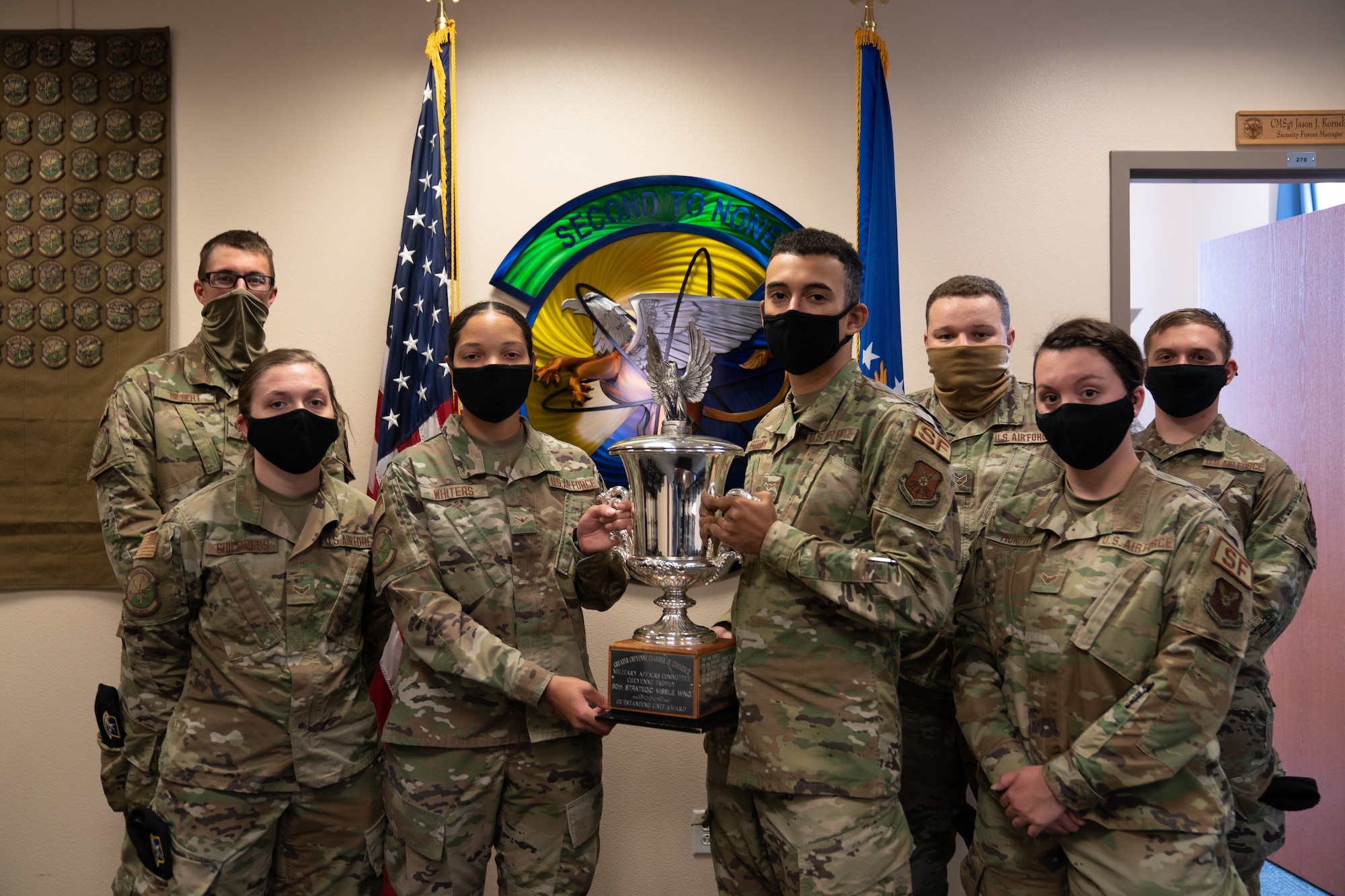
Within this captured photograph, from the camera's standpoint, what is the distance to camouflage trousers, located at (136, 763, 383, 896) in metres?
2.10

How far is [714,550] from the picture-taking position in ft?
6.73

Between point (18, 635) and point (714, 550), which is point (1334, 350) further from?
point (18, 635)

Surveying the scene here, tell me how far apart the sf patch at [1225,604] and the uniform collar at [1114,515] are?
17 cm

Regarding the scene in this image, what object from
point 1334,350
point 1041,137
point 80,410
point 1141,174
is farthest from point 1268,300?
point 80,410

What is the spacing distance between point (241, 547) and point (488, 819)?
2.87ft

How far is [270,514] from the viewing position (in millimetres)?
2230

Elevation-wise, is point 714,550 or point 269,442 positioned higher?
point 269,442

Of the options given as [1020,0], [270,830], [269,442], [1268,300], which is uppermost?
[1020,0]

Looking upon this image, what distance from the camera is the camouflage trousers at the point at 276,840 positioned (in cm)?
210

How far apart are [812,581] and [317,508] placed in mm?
1243

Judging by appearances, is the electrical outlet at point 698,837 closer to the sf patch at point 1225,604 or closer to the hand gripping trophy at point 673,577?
the hand gripping trophy at point 673,577

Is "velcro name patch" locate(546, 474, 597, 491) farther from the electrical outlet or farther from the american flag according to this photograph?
the electrical outlet

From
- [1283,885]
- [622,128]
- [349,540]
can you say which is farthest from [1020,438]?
[1283,885]

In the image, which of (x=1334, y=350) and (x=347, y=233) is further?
(x=1334, y=350)
